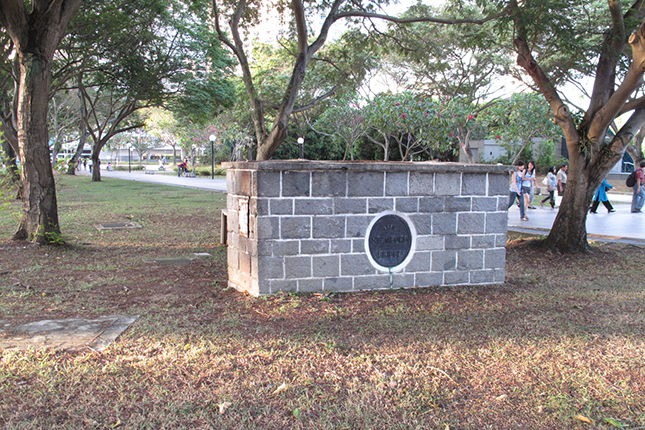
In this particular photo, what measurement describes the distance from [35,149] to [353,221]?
16.2 ft

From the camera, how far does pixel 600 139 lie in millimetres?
8000

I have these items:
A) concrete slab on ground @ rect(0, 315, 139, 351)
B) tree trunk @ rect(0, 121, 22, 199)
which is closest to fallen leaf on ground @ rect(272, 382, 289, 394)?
concrete slab on ground @ rect(0, 315, 139, 351)

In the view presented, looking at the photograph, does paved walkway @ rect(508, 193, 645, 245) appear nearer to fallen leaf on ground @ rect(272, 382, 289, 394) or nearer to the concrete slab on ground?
fallen leaf on ground @ rect(272, 382, 289, 394)

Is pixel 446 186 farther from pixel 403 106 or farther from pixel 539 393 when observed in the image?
pixel 403 106

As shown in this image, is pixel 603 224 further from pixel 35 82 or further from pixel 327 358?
pixel 35 82

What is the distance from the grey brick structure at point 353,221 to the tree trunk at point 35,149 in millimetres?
3435

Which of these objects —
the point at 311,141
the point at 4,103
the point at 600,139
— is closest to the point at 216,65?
the point at 4,103

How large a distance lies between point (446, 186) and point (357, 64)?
11.1 meters

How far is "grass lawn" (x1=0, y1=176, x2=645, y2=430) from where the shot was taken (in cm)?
289

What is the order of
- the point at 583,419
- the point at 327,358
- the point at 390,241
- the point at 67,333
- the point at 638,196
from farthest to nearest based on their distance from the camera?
the point at 638,196, the point at 390,241, the point at 67,333, the point at 327,358, the point at 583,419

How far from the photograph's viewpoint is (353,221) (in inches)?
208

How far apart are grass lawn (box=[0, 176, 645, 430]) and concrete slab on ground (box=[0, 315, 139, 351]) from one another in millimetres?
123

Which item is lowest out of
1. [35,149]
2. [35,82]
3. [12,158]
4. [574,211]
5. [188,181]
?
[188,181]

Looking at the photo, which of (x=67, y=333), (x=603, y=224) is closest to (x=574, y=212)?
(x=603, y=224)
